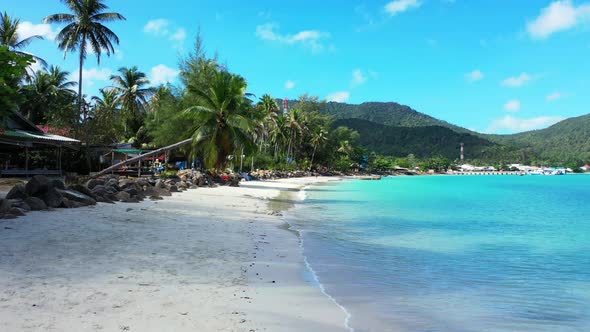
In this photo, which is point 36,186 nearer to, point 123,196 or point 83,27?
point 123,196

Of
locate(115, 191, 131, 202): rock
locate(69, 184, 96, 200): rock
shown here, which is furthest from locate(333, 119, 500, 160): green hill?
locate(69, 184, 96, 200): rock

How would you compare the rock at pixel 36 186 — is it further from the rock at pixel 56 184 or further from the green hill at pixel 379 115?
the green hill at pixel 379 115

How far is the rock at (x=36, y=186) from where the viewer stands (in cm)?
1006

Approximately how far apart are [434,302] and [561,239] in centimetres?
943

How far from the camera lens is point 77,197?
10758mm

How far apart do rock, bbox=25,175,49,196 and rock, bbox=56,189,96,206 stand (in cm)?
35

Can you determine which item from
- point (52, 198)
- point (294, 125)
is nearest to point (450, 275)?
point (52, 198)

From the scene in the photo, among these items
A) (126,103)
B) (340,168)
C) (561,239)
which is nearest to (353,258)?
(561,239)

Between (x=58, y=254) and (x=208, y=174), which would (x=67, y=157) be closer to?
(x=208, y=174)

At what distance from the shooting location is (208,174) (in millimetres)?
27047

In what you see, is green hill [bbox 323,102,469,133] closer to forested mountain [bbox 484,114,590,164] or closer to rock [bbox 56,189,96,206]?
forested mountain [bbox 484,114,590,164]

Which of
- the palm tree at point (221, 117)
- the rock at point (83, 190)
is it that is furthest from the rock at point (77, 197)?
the palm tree at point (221, 117)

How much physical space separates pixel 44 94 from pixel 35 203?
3586 cm

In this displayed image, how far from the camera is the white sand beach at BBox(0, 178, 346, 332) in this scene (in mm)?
3797
